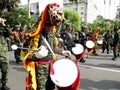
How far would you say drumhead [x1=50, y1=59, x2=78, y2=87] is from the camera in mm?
3548

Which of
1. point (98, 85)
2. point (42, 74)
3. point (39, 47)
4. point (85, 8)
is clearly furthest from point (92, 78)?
point (85, 8)

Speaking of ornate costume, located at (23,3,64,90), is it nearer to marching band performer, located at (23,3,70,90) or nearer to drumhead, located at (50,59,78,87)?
marching band performer, located at (23,3,70,90)

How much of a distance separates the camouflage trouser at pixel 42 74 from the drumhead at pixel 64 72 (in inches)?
9.2

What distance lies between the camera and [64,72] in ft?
11.9

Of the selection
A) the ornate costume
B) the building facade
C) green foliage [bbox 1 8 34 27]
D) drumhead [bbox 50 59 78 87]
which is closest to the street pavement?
the ornate costume

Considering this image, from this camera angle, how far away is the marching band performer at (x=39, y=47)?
3775mm

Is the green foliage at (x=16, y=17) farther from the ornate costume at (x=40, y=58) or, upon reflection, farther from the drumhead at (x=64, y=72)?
the drumhead at (x=64, y=72)

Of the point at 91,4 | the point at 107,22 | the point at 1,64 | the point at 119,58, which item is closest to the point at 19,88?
the point at 1,64

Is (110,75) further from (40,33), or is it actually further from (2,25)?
(40,33)

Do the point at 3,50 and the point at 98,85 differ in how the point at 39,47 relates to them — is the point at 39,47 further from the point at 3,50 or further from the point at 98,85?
the point at 98,85

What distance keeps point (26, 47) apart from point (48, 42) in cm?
30

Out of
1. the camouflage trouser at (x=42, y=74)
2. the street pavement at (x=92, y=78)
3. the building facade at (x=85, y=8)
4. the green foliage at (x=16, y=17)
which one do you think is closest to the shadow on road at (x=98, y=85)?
the street pavement at (x=92, y=78)

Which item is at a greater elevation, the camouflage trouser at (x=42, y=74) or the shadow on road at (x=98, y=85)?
the camouflage trouser at (x=42, y=74)

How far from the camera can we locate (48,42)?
3.97 meters
